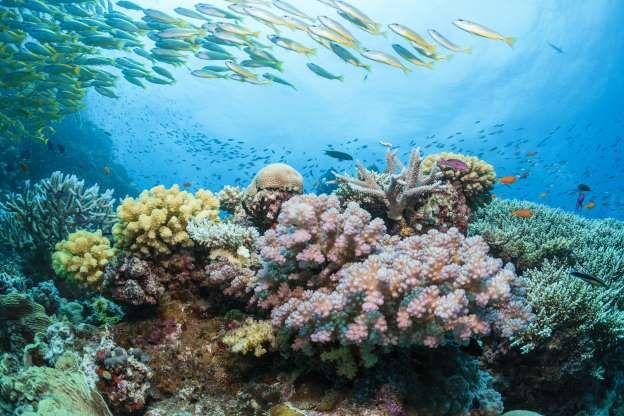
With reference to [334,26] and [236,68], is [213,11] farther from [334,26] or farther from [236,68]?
[334,26]

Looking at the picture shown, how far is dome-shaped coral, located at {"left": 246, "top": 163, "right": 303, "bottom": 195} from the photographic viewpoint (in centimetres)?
445

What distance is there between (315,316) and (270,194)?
7.45ft

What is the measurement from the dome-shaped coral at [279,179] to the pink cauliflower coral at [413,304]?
220 centimetres

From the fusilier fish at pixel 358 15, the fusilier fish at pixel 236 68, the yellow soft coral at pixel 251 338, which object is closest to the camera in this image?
the yellow soft coral at pixel 251 338

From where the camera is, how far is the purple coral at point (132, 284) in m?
3.28

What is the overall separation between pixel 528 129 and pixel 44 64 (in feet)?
190

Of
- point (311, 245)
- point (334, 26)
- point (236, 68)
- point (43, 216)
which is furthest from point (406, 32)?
point (43, 216)

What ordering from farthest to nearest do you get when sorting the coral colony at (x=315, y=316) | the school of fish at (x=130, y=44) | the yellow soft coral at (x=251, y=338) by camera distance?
1. the school of fish at (x=130, y=44)
2. the yellow soft coral at (x=251, y=338)
3. the coral colony at (x=315, y=316)

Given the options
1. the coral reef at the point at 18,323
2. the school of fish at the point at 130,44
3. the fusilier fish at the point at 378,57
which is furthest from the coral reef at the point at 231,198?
the school of fish at the point at 130,44

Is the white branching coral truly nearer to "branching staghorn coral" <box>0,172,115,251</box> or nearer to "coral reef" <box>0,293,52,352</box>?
"coral reef" <box>0,293,52,352</box>

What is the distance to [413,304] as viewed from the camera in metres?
2.09

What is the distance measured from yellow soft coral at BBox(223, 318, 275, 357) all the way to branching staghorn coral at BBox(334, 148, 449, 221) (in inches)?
81.0

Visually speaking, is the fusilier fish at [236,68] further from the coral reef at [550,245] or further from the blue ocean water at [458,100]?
the blue ocean water at [458,100]

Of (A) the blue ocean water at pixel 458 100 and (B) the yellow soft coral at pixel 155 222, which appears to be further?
(A) the blue ocean water at pixel 458 100
